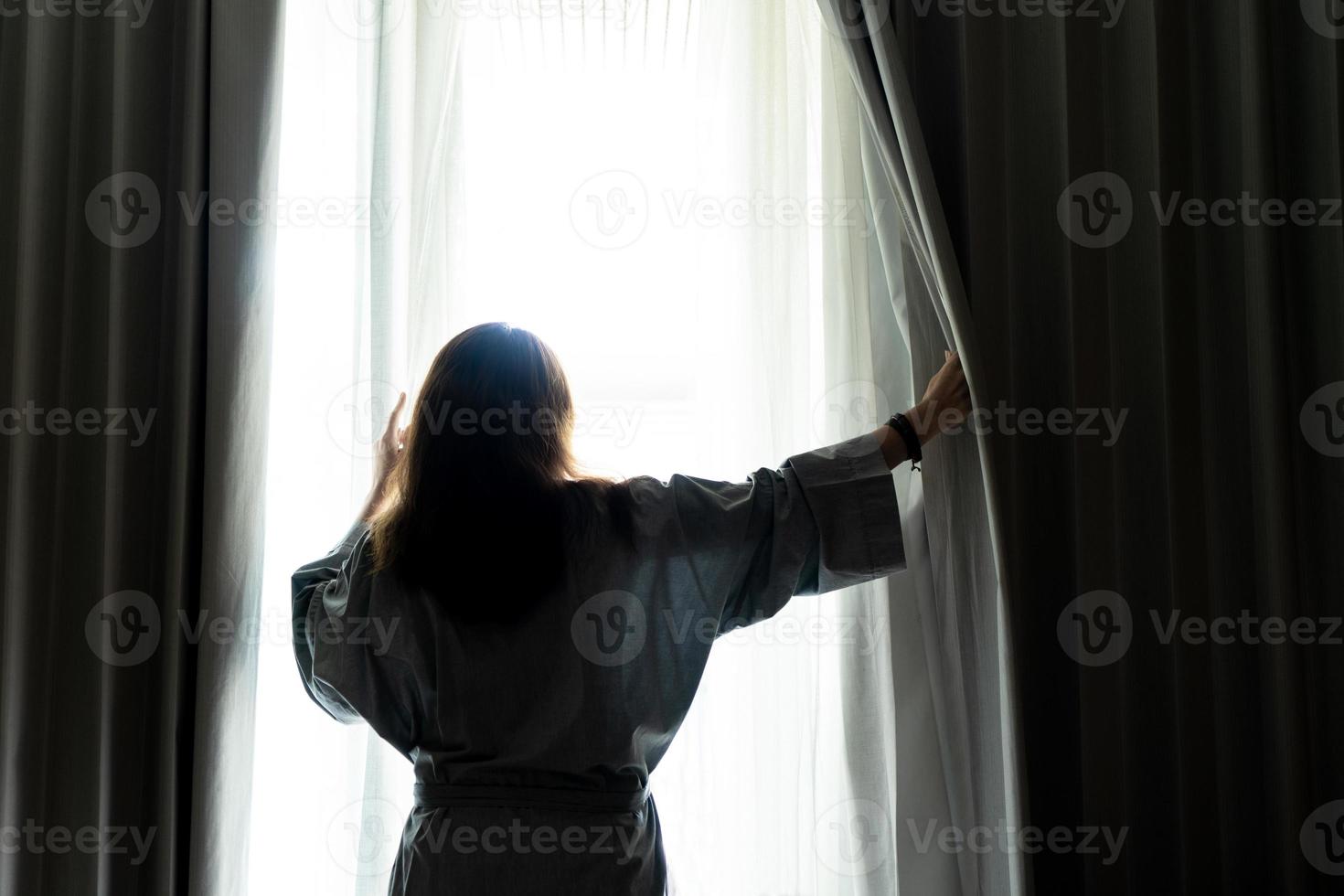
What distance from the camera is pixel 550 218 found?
4.87 ft

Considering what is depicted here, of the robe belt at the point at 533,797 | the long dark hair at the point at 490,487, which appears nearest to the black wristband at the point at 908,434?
the long dark hair at the point at 490,487

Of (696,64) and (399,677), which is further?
(696,64)

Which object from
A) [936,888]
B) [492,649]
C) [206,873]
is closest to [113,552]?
[206,873]

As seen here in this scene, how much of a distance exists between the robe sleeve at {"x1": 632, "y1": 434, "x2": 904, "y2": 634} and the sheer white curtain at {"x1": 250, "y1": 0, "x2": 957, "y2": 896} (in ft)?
0.66

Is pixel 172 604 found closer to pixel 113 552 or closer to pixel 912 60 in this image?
pixel 113 552

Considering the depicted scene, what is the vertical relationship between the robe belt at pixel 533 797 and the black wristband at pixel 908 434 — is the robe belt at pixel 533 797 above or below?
below

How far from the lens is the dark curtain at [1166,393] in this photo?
1412 mm

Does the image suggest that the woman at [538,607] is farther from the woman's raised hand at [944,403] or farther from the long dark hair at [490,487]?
the woman's raised hand at [944,403]

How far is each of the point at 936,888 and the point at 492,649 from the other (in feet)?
2.41

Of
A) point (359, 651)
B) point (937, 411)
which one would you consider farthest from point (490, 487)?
point (937, 411)

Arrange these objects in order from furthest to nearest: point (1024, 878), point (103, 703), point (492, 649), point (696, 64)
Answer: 1. point (696, 64)
2. point (103, 703)
3. point (1024, 878)
4. point (492, 649)

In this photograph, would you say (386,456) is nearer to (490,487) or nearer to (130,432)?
(490,487)

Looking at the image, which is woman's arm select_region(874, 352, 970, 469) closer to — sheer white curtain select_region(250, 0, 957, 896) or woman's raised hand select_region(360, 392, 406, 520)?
sheer white curtain select_region(250, 0, 957, 896)

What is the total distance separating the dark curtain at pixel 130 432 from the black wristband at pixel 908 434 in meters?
0.94
